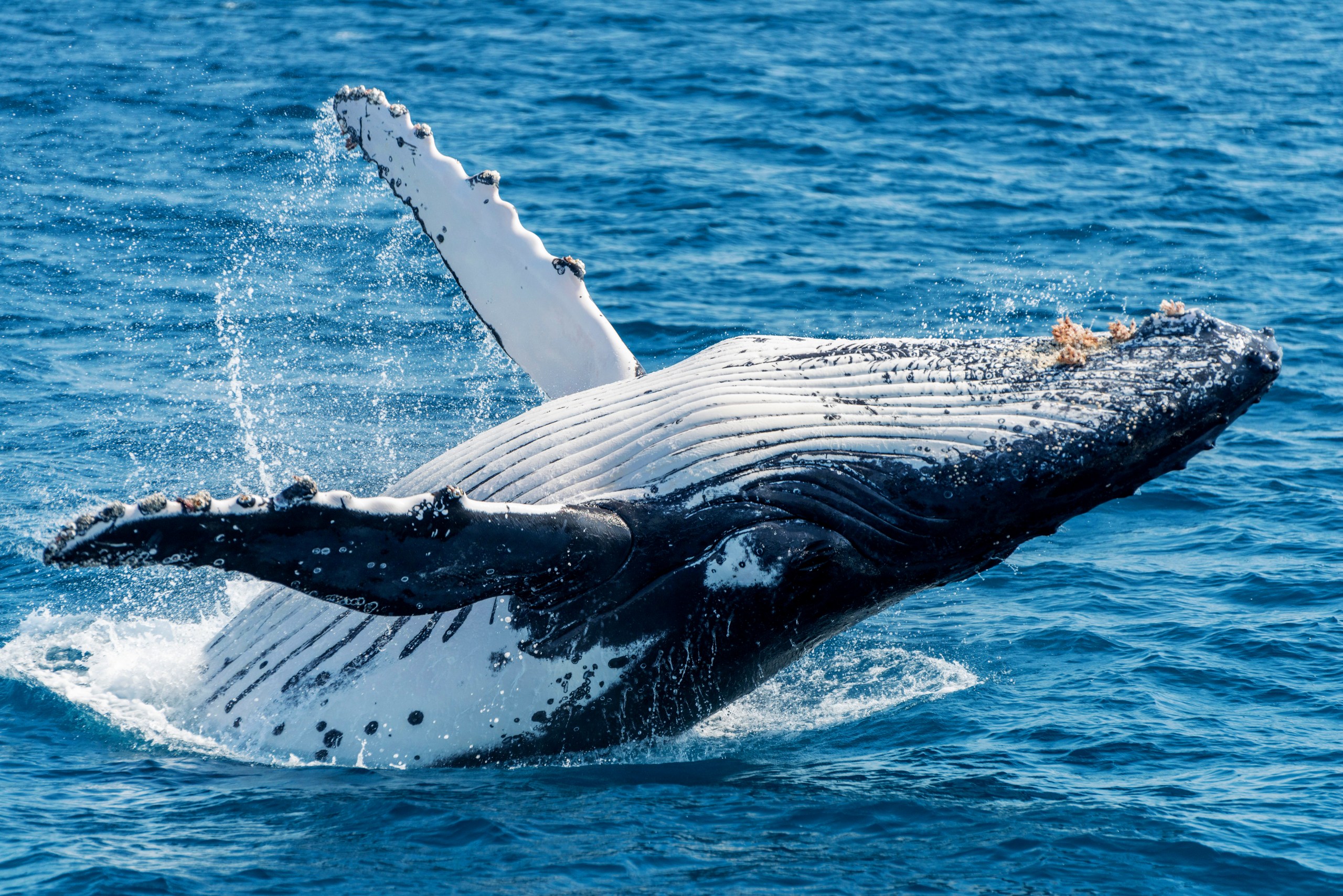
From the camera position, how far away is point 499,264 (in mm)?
11883

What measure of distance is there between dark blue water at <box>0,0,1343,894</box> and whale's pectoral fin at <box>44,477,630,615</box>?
1608mm

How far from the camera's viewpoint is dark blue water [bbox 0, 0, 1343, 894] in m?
8.79

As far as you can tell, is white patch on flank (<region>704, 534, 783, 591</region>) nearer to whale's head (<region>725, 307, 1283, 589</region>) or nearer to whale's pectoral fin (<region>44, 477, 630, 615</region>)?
whale's head (<region>725, 307, 1283, 589</region>)

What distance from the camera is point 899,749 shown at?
404 inches

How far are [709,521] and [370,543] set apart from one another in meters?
2.07

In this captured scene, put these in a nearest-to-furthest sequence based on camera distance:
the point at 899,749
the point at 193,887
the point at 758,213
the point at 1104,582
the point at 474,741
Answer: the point at 193,887 < the point at 474,741 < the point at 899,749 < the point at 1104,582 < the point at 758,213

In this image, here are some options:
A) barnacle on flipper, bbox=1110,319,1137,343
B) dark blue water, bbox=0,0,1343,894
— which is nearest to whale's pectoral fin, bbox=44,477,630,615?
dark blue water, bbox=0,0,1343,894

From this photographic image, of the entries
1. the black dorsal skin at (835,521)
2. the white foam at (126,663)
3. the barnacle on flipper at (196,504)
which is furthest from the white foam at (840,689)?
the barnacle on flipper at (196,504)

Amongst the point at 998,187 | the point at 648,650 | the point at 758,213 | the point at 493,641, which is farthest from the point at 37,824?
the point at 998,187

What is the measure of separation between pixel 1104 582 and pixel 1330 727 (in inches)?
124

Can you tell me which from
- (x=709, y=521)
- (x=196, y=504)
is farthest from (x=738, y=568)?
(x=196, y=504)

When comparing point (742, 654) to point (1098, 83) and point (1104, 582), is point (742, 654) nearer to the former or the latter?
point (1104, 582)

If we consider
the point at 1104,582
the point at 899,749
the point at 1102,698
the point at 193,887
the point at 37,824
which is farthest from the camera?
the point at 1104,582

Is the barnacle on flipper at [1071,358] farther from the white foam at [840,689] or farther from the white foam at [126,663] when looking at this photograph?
the white foam at [126,663]
